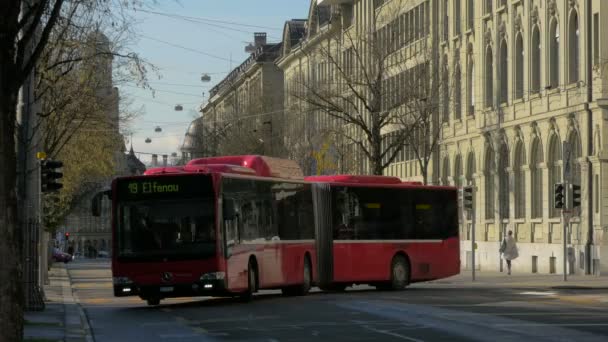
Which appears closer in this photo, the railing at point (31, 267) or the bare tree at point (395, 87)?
the railing at point (31, 267)

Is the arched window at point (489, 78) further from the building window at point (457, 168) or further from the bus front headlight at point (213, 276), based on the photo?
the bus front headlight at point (213, 276)

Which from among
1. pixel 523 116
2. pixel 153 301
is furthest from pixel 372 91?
pixel 153 301

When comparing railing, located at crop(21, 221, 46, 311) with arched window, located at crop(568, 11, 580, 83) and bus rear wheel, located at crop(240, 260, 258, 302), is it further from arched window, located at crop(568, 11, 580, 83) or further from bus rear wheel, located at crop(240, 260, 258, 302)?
arched window, located at crop(568, 11, 580, 83)

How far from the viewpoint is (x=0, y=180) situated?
1686 cm

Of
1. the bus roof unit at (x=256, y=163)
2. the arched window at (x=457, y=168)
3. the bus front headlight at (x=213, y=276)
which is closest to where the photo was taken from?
the bus front headlight at (x=213, y=276)

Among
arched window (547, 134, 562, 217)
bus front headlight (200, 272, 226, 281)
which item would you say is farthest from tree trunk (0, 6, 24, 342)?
arched window (547, 134, 562, 217)

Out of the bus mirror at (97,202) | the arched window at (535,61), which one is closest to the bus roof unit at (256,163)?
the bus mirror at (97,202)

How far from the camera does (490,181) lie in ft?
210

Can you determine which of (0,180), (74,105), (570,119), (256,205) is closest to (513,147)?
(570,119)

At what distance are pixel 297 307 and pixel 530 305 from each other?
15.2ft

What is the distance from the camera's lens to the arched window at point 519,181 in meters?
58.9

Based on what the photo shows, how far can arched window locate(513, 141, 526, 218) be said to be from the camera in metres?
58.9

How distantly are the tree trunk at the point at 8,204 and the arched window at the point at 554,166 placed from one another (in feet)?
128

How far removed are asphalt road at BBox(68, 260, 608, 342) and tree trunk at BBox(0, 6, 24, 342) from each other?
18.7 ft
